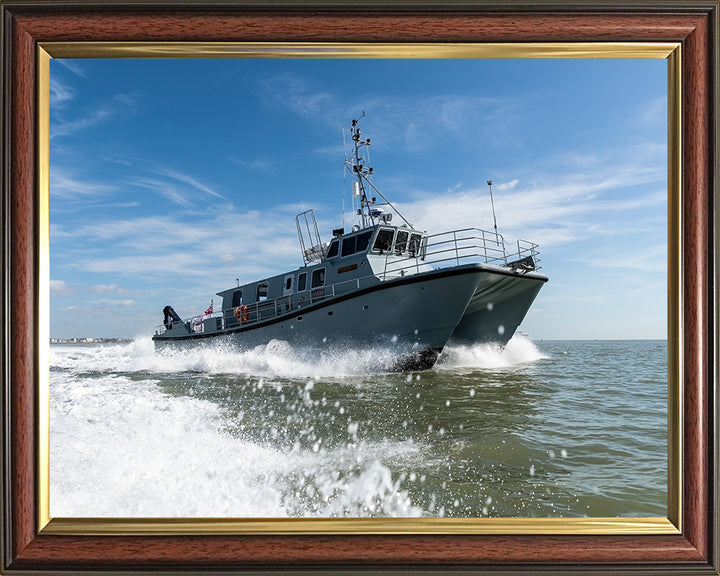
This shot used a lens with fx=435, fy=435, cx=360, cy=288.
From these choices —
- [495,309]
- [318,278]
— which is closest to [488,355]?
[495,309]

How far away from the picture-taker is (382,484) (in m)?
2.91

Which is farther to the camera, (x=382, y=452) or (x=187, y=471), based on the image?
(x=382, y=452)

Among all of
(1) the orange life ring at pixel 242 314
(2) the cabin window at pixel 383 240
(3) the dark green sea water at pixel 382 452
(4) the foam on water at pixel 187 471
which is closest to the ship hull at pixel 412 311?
(2) the cabin window at pixel 383 240

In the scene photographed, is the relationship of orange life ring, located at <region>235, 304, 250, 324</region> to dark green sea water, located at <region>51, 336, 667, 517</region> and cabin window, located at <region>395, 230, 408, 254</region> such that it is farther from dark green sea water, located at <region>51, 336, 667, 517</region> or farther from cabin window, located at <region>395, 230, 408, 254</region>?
dark green sea water, located at <region>51, 336, 667, 517</region>

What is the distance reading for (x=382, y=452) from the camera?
358 cm

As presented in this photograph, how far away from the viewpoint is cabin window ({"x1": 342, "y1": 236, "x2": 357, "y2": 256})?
11.5 meters

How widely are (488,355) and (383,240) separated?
4.14 meters

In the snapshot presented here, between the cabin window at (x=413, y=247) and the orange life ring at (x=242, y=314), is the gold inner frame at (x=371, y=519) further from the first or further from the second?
the orange life ring at (x=242, y=314)

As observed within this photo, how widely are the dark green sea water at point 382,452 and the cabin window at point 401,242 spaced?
5.90 meters

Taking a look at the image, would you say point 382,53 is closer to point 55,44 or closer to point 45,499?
point 55,44

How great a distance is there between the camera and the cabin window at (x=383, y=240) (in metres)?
11.1

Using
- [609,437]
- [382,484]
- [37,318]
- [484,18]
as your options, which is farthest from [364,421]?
[484,18]

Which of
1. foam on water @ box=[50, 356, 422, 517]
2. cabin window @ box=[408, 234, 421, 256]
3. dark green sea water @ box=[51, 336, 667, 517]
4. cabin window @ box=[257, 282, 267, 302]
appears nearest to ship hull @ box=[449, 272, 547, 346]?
cabin window @ box=[408, 234, 421, 256]

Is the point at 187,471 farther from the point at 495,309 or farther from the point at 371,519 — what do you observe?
the point at 495,309
